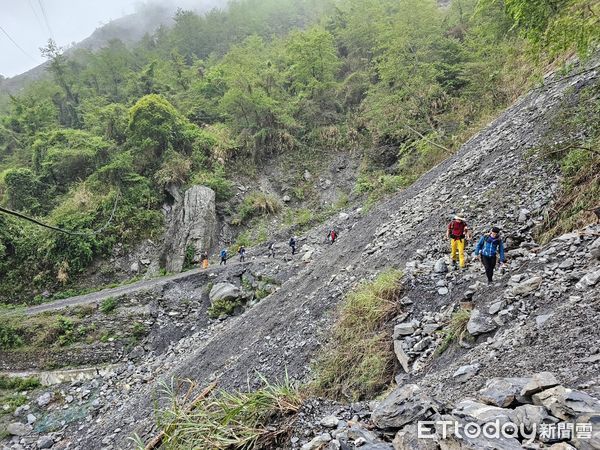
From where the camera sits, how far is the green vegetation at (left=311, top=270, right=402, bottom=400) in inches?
239

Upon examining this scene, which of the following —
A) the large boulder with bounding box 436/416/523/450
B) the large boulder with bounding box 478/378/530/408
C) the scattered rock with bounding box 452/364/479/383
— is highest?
the large boulder with bounding box 436/416/523/450

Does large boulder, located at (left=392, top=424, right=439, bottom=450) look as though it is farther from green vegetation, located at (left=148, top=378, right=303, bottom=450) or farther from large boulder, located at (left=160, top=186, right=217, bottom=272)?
large boulder, located at (left=160, top=186, right=217, bottom=272)

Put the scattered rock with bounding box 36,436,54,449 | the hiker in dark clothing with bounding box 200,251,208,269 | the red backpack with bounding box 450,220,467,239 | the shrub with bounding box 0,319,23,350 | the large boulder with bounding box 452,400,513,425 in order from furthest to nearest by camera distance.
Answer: the hiker in dark clothing with bounding box 200,251,208,269 < the shrub with bounding box 0,319,23,350 < the scattered rock with bounding box 36,436,54,449 < the red backpack with bounding box 450,220,467,239 < the large boulder with bounding box 452,400,513,425

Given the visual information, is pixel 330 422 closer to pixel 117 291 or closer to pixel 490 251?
pixel 490 251

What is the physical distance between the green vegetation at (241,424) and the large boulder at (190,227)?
52.8 feet

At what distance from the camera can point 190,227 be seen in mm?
21203

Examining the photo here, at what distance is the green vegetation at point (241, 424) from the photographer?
422 cm

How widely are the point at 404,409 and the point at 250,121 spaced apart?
2601cm

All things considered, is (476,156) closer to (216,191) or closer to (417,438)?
(417,438)

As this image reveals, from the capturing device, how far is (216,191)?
77.4 ft

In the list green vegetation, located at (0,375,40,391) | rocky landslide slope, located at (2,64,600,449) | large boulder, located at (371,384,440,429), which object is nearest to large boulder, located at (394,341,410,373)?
rocky landslide slope, located at (2,64,600,449)

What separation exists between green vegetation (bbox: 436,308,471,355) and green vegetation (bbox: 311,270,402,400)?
2.92 ft

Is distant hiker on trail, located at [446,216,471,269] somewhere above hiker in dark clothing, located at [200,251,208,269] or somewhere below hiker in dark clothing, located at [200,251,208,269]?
above

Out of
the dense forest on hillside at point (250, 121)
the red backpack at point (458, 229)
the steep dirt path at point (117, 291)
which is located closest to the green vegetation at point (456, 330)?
the red backpack at point (458, 229)
